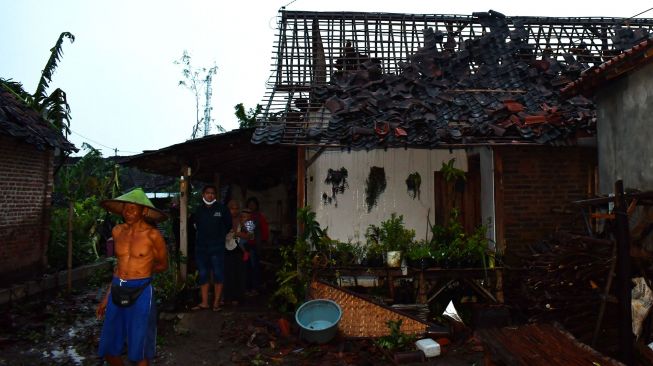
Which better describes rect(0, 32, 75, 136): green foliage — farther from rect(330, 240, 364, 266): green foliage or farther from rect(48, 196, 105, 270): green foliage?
rect(330, 240, 364, 266): green foliage

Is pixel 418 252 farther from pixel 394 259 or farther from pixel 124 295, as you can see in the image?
pixel 124 295

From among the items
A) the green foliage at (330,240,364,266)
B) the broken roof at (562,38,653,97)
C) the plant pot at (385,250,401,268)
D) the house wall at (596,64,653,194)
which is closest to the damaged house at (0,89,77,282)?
the green foliage at (330,240,364,266)

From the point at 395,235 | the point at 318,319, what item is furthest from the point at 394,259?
the point at 318,319

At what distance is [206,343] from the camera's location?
21.7 ft

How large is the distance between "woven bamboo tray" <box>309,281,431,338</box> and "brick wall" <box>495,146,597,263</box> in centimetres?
269

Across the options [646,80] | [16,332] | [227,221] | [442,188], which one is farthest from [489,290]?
Answer: [16,332]

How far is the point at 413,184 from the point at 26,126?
7891mm

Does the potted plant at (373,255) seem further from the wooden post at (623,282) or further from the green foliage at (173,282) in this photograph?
the wooden post at (623,282)

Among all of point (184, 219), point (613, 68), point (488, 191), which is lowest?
point (184, 219)

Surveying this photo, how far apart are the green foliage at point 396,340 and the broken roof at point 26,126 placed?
758 cm

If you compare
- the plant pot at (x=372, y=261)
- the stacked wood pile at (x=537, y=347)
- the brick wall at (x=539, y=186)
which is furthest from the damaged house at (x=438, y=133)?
the stacked wood pile at (x=537, y=347)

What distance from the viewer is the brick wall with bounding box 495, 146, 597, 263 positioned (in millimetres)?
8211

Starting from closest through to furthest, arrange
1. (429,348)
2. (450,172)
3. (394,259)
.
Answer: (429,348)
(394,259)
(450,172)

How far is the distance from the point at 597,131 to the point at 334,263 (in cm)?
476
